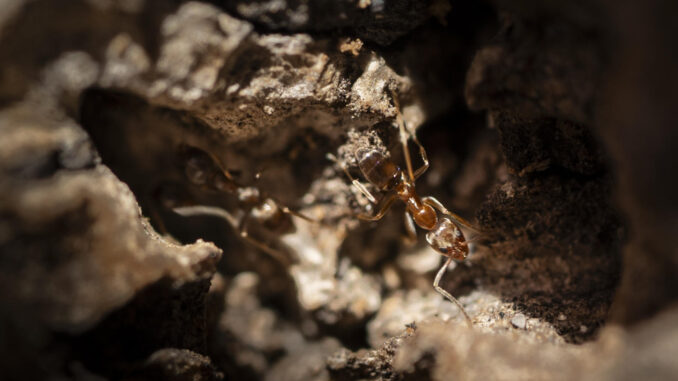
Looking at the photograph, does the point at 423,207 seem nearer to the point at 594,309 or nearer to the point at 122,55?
the point at 594,309

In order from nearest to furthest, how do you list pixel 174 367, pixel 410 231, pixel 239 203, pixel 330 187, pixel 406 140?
1. pixel 174 367
2. pixel 406 140
3. pixel 330 187
4. pixel 410 231
5. pixel 239 203

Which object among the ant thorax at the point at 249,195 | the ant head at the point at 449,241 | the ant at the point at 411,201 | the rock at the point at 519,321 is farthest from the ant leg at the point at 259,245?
the rock at the point at 519,321

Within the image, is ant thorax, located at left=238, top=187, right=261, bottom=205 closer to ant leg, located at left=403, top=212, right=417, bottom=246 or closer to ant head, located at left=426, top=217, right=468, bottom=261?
ant leg, located at left=403, top=212, right=417, bottom=246

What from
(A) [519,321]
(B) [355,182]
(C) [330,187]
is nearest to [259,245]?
(C) [330,187]

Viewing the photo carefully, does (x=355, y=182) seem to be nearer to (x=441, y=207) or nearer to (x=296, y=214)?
(x=296, y=214)

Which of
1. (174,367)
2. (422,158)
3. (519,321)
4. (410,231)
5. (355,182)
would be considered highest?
(422,158)

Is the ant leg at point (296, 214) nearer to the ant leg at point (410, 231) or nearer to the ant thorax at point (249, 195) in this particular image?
the ant thorax at point (249, 195)

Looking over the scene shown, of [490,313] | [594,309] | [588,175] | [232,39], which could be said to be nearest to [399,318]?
[490,313]

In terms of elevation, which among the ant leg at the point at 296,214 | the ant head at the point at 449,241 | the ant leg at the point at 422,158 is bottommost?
the ant leg at the point at 296,214
